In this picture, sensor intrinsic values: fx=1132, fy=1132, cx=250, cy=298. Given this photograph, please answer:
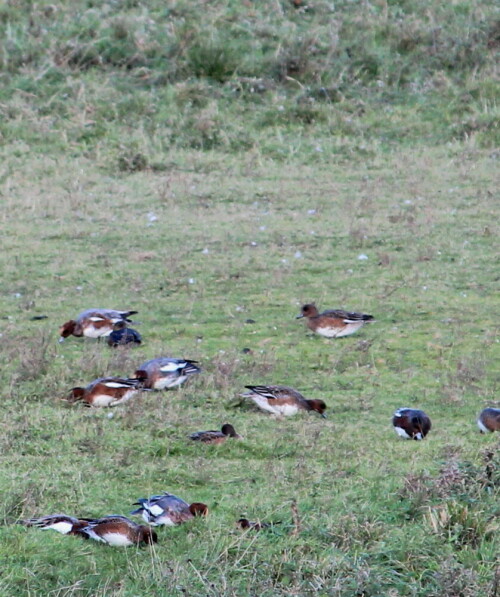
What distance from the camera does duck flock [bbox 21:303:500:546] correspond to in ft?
17.2

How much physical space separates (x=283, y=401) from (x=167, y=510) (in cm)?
217

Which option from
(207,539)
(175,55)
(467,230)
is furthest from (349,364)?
(175,55)

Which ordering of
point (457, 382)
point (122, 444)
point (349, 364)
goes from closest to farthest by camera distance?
point (122, 444) → point (457, 382) → point (349, 364)

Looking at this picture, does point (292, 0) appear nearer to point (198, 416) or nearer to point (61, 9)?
point (61, 9)

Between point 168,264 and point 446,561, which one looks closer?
point 446,561

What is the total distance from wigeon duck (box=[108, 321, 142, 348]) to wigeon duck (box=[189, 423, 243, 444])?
263 centimetres

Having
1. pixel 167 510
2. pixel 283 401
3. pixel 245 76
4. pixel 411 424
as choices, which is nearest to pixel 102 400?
pixel 283 401

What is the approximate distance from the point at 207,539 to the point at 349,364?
385 centimetres

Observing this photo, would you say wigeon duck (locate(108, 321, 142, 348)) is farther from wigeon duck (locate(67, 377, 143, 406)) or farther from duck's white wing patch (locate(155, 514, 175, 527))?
duck's white wing patch (locate(155, 514, 175, 527))

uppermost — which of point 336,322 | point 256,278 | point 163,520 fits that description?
point 163,520

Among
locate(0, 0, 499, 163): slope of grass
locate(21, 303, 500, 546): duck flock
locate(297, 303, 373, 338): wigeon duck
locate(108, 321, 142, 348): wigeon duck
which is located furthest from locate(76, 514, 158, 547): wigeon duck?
locate(0, 0, 499, 163): slope of grass

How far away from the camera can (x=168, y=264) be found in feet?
38.8

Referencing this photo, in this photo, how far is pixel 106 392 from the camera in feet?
24.3

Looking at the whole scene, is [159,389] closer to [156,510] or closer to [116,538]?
[156,510]
